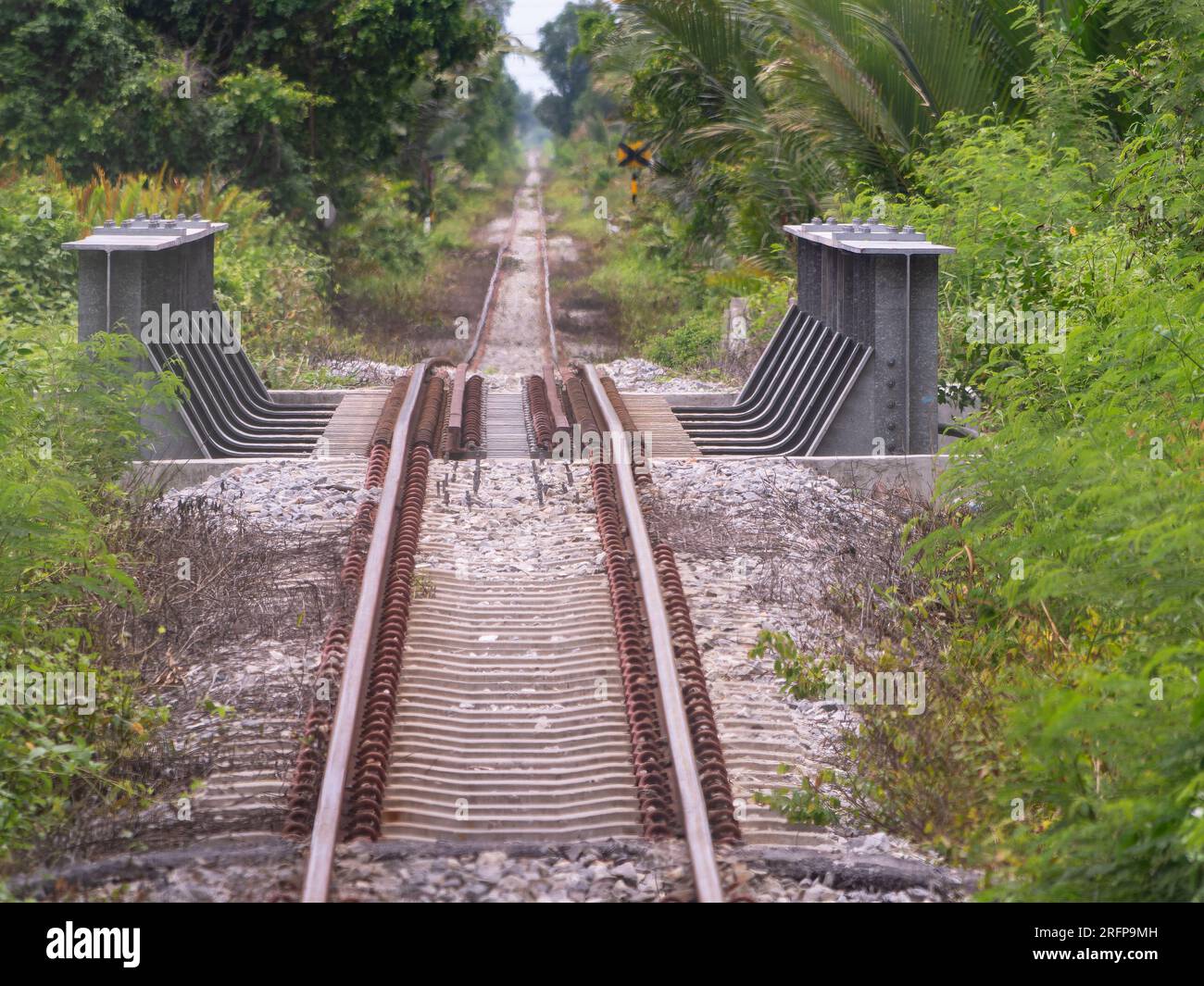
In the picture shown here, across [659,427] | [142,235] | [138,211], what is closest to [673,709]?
[659,427]

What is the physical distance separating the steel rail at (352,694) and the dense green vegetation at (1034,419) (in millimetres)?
1752

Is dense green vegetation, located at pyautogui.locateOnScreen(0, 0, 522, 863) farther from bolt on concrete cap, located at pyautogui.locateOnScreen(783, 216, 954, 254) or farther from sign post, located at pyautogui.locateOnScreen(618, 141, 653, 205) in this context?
bolt on concrete cap, located at pyautogui.locateOnScreen(783, 216, 954, 254)

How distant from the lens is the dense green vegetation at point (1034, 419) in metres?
5.07

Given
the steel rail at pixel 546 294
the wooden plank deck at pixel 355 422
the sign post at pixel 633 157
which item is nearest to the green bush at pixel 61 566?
the wooden plank deck at pixel 355 422

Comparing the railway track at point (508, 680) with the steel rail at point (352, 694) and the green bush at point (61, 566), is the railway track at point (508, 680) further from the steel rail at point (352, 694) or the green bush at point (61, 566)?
the green bush at point (61, 566)

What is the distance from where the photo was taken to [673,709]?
21.5 ft

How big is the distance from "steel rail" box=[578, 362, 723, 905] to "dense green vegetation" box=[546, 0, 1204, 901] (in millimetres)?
432

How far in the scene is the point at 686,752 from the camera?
6188mm

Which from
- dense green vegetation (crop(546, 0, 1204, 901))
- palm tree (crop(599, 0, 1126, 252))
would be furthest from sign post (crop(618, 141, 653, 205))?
dense green vegetation (crop(546, 0, 1204, 901))

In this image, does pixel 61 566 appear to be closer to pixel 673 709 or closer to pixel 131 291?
pixel 673 709

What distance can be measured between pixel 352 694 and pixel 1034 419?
14.1 feet

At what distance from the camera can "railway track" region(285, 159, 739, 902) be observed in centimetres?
591

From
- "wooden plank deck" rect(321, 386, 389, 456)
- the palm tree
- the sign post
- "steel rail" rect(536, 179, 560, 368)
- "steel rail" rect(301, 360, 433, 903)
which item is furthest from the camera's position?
the sign post
